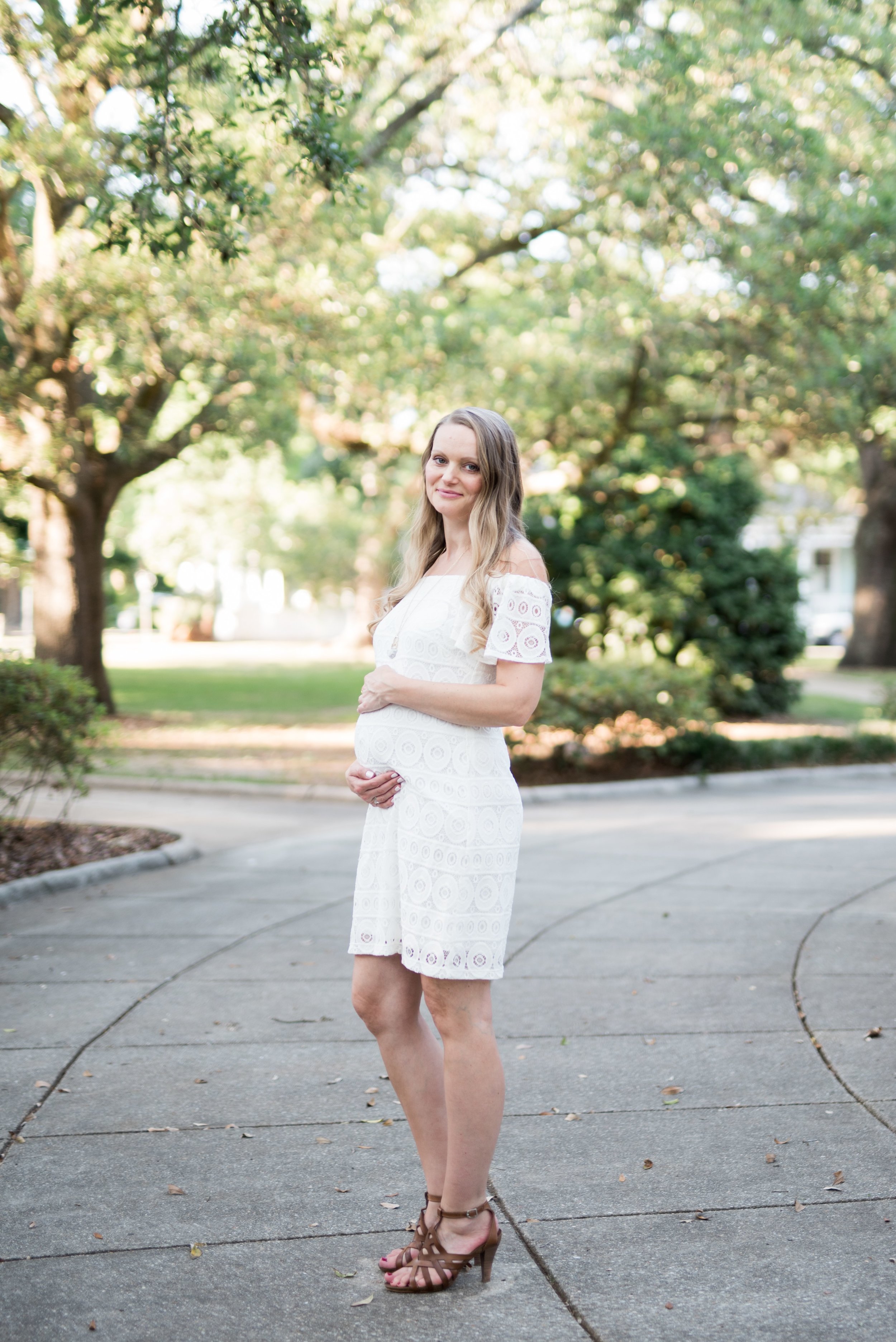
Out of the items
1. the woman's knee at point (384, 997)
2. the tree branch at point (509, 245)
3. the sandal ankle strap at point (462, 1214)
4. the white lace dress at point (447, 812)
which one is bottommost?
the sandal ankle strap at point (462, 1214)

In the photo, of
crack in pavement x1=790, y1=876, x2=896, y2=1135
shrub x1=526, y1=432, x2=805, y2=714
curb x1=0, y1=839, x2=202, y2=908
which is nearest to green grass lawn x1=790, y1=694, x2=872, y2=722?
shrub x1=526, y1=432, x2=805, y2=714

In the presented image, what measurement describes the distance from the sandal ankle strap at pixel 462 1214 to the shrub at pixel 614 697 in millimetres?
9523

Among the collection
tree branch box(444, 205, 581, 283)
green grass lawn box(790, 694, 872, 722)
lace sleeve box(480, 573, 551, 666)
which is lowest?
green grass lawn box(790, 694, 872, 722)

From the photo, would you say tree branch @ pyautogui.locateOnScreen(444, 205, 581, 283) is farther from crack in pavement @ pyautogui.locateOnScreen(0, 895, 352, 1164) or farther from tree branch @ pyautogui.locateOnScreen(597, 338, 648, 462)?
crack in pavement @ pyautogui.locateOnScreen(0, 895, 352, 1164)

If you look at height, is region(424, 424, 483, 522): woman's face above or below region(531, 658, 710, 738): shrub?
above

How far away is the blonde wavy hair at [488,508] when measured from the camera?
3023mm

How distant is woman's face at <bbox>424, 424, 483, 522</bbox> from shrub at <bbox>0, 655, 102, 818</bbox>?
5.54 meters

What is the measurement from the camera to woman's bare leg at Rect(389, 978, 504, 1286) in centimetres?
299

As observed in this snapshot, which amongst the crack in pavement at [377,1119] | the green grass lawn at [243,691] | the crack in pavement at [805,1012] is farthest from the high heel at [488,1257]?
the green grass lawn at [243,691]

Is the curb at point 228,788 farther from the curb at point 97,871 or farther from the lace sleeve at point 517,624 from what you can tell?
the lace sleeve at point 517,624

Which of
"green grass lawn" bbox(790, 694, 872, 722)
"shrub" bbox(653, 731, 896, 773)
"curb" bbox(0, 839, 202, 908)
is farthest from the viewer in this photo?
"green grass lawn" bbox(790, 694, 872, 722)

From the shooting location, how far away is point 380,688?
10.1 feet

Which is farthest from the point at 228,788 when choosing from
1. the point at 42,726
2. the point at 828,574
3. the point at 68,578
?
the point at 828,574

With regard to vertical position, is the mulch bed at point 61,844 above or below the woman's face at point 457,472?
below
